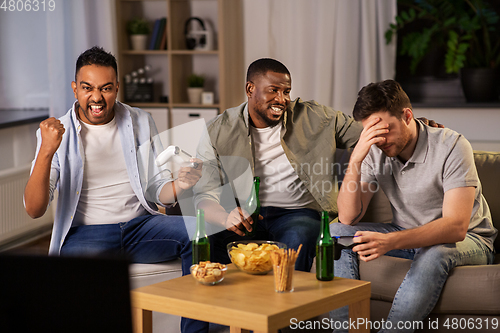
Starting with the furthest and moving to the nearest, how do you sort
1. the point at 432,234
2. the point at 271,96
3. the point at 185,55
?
the point at 185,55
the point at 271,96
the point at 432,234

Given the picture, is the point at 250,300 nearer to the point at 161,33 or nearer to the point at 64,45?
the point at 64,45

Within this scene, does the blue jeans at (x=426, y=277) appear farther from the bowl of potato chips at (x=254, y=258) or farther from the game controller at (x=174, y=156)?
Result: the game controller at (x=174, y=156)

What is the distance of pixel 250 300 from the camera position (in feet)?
4.46

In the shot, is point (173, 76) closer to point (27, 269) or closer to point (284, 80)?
point (284, 80)

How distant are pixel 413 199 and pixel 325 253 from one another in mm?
541

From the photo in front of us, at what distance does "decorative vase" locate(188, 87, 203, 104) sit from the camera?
4117 mm

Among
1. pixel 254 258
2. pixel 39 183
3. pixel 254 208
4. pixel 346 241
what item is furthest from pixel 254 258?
pixel 39 183

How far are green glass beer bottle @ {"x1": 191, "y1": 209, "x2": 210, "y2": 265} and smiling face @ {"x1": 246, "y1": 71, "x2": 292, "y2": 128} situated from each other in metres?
0.81

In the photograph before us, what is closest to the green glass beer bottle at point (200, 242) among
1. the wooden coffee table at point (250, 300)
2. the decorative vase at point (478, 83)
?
the wooden coffee table at point (250, 300)

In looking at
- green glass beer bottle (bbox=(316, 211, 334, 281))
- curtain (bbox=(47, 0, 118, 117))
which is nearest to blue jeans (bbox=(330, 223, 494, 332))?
green glass beer bottle (bbox=(316, 211, 334, 281))

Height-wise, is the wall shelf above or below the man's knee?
above

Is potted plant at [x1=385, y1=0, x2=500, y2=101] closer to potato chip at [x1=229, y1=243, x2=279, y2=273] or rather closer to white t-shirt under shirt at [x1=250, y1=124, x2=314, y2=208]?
white t-shirt under shirt at [x1=250, y1=124, x2=314, y2=208]

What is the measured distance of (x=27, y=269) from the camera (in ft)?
2.32

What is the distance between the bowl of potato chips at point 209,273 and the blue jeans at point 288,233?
1.69 ft
